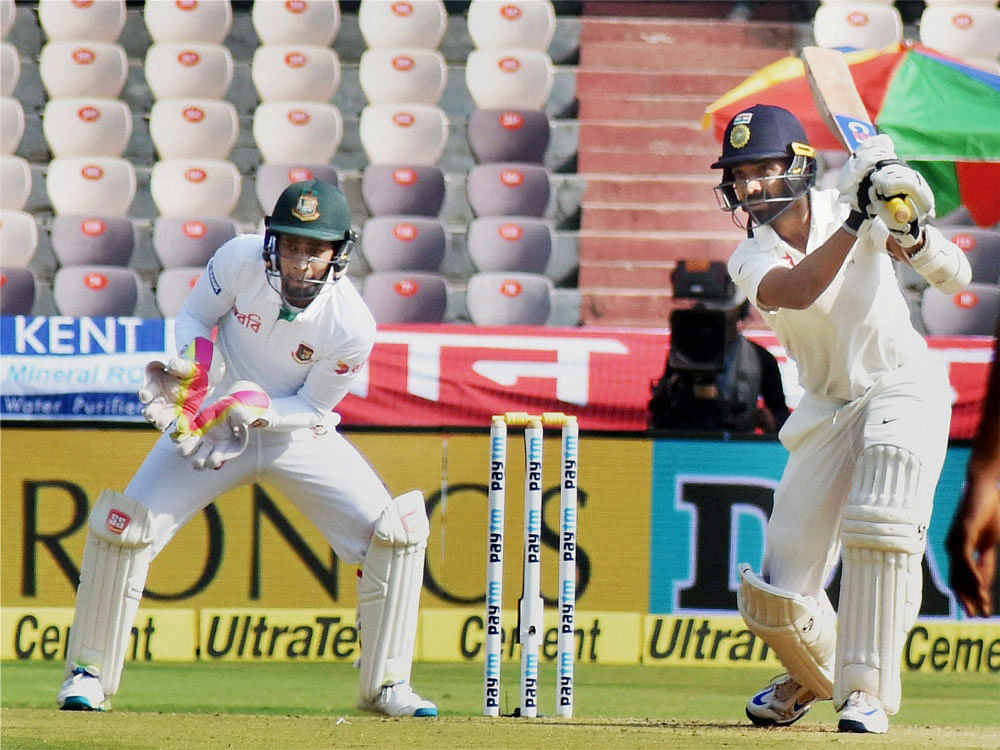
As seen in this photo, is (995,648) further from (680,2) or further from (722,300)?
(680,2)

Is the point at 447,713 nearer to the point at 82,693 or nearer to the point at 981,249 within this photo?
the point at 82,693

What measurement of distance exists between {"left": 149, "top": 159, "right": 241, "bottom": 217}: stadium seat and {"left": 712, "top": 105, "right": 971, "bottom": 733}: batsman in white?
5.72 m

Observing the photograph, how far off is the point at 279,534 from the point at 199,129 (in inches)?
152

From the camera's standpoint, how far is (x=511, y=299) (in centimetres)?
938

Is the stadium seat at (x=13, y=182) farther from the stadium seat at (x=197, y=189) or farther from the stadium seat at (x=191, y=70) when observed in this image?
the stadium seat at (x=191, y=70)

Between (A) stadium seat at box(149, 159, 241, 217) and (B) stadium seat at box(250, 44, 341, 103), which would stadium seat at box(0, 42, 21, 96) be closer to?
(A) stadium seat at box(149, 159, 241, 217)

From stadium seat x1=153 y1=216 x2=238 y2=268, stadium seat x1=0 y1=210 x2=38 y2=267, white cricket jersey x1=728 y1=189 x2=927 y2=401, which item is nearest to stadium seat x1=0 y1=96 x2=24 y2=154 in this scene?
stadium seat x1=0 y1=210 x2=38 y2=267

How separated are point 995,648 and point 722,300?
1924 millimetres

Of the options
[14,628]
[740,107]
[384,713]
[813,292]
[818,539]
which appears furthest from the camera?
[740,107]

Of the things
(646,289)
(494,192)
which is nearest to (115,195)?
(494,192)

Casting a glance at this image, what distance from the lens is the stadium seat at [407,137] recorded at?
9.98 metres

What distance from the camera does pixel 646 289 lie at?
381 inches

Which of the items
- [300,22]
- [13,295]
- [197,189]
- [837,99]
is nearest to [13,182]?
[13,295]

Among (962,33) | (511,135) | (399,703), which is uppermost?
(962,33)
